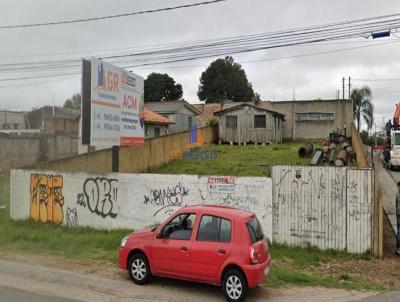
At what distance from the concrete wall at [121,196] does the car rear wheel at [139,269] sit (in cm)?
421

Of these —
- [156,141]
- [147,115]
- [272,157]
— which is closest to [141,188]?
[156,141]

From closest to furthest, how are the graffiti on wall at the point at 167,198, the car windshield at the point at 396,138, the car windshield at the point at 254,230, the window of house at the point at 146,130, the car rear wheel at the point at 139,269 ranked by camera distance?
the car windshield at the point at 254,230
the car rear wheel at the point at 139,269
the graffiti on wall at the point at 167,198
the car windshield at the point at 396,138
the window of house at the point at 146,130

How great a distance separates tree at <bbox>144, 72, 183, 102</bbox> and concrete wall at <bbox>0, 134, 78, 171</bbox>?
48.6 m

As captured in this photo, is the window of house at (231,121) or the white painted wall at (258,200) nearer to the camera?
the white painted wall at (258,200)

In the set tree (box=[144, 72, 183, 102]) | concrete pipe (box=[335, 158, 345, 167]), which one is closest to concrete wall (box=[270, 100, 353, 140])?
concrete pipe (box=[335, 158, 345, 167])

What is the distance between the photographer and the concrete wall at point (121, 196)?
12297 mm

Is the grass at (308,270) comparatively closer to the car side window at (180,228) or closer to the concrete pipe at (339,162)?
the car side window at (180,228)

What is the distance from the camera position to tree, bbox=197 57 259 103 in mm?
81625

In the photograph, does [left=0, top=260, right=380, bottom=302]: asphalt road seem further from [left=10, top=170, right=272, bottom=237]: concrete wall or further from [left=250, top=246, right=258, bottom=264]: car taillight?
[left=10, top=170, right=272, bottom=237]: concrete wall

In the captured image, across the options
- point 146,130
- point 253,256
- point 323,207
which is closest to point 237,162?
point 146,130

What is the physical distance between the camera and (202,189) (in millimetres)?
12781

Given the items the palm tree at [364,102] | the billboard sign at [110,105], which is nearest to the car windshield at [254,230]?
the billboard sign at [110,105]

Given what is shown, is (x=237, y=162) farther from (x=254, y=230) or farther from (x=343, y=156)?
(x=254, y=230)

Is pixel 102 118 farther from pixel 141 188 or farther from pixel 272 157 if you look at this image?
pixel 272 157
